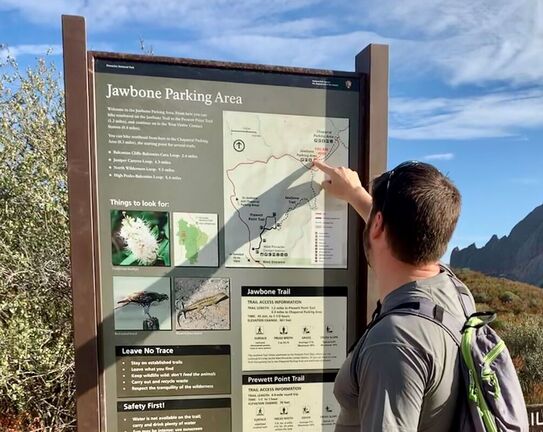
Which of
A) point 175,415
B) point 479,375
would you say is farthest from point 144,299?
point 479,375

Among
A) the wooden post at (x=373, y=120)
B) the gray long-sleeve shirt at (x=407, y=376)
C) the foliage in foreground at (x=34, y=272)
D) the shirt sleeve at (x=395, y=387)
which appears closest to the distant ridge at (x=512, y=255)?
the foliage in foreground at (x=34, y=272)

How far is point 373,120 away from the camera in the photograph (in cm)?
228

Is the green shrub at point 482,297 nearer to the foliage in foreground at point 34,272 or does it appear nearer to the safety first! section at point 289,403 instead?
the foliage in foreground at point 34,272

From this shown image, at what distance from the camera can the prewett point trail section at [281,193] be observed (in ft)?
7.16

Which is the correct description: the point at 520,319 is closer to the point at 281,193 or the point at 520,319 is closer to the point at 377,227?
the point at 281,193

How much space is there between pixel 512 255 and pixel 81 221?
1751 centimetres

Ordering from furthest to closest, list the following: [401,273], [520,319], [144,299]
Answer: [520,319] < [144,299] < [401,273]

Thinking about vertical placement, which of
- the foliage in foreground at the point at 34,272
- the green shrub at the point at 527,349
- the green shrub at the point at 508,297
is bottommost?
the green shrub at the point at 527,349

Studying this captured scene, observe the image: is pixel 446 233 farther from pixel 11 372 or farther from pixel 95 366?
pixel 11 372

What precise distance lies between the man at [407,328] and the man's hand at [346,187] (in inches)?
19.2

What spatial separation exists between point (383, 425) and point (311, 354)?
3.21 feet

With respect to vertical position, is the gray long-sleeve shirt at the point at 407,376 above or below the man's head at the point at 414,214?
below

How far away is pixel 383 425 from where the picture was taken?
131 cm

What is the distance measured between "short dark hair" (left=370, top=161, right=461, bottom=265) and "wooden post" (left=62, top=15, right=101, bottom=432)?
118 centimetres
